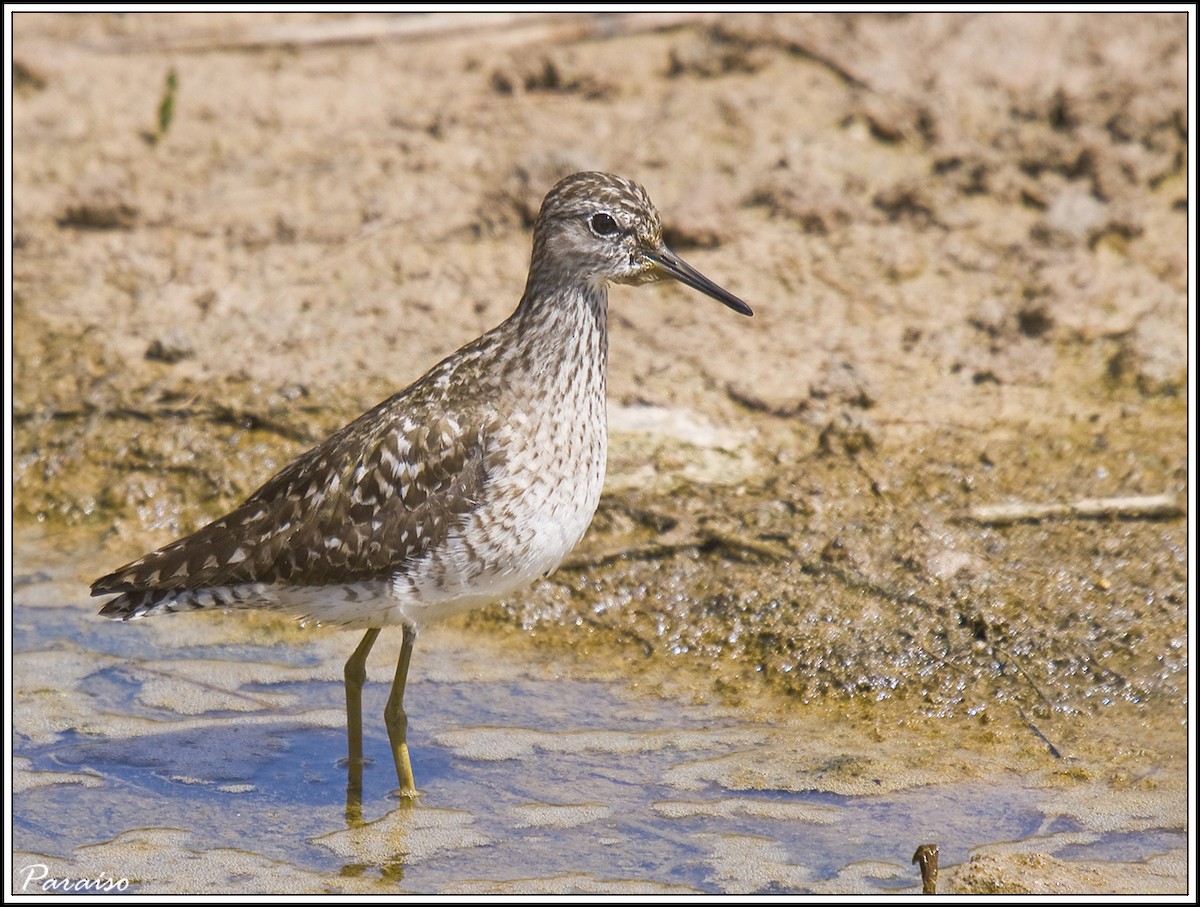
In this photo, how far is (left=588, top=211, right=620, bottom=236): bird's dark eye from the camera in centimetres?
630

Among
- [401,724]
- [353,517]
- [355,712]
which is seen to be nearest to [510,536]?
[353,517]

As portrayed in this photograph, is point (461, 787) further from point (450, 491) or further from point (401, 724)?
point (450, 491)

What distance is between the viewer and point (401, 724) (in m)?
6.21

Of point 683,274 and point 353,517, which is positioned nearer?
point 353,517

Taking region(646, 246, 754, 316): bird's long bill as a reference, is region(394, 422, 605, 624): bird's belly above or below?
below

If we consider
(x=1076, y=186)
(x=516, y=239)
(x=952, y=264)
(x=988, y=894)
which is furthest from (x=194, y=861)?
(x=1076, y=186)

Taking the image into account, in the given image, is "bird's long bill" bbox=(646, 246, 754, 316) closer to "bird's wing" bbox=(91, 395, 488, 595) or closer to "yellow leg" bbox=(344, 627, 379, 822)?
"bird's wing" bbox=(91, 395, 488, 595)

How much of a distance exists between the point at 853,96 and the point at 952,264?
1.70 meters

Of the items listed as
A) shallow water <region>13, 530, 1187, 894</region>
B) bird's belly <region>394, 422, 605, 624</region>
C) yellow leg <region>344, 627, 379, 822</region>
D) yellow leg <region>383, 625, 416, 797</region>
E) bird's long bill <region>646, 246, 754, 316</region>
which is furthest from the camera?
bird's long bill <region>646, 246, 754, 316</region>

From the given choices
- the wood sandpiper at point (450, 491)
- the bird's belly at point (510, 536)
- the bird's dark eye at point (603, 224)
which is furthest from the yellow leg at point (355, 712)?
the bird's dark eye at point (603, 224)

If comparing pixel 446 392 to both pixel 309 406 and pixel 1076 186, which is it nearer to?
pixel 309 406

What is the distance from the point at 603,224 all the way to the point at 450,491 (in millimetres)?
1338

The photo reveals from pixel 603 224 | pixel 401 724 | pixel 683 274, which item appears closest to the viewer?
pixel 401 724

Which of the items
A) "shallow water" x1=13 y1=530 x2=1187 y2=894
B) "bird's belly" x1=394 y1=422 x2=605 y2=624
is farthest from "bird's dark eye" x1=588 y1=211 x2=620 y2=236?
"shallow water" x1=13 y1=530 x2=1187 y2=894
